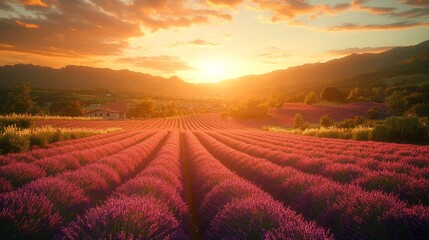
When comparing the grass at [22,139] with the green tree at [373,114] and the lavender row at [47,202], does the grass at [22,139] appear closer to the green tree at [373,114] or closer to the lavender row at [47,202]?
the lavender row at [47,202]

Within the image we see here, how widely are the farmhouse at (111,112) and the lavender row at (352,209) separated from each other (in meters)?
95.3

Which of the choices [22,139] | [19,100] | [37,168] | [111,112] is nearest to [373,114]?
[22,139]

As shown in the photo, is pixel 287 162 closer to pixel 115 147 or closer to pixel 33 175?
pixel 33 175

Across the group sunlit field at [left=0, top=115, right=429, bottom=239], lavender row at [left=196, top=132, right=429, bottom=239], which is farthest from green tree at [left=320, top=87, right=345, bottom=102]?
lavender row at [left=196, top=132, right=429, bottom=239]

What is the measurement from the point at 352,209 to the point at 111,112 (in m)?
101

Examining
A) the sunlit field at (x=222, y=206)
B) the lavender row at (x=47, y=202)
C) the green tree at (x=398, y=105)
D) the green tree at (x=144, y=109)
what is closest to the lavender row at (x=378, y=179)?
the sunlit field at (x=222, y=206)

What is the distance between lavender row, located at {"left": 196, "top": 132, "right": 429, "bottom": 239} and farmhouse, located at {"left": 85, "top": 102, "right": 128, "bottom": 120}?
313ft

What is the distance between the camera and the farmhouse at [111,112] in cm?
9581

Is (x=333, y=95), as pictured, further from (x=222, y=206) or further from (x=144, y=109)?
(x=222, y=206)

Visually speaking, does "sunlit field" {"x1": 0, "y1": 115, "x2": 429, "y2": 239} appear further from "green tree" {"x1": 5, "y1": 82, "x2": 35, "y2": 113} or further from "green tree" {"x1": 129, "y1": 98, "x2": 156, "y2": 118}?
"green tree" {"x1": 129, "y1": 98, "x2": 156, "y2": 118}

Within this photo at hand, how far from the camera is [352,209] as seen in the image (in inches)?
159

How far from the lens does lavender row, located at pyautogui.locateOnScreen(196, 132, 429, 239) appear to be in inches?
125

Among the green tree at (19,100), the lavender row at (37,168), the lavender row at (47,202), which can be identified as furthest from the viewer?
the green tree at (19,100)

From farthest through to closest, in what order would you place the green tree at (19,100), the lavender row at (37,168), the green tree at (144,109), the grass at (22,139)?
the green tree at (144,109), the green tree at (19,100), the grass at (22,139), the lavender row at (37,168)
